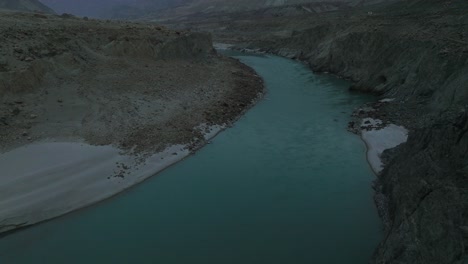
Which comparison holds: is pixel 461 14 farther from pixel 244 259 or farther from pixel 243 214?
pixel 244 259

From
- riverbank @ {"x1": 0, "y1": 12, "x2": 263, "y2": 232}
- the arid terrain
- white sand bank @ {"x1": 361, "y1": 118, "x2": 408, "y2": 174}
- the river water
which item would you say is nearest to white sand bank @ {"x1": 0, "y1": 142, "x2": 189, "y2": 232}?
riverbank @ {"x1": 0, "y1": 12, "x2": 263, "y2": 232}

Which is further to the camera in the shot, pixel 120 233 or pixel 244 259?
pixel 120 233

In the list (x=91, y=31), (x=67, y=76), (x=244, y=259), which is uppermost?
(x=91, y=31)

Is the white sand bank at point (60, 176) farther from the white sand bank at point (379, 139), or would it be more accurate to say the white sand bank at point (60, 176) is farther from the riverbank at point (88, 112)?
the white sand bank at point (379, 139)

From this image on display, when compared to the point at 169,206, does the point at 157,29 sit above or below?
above

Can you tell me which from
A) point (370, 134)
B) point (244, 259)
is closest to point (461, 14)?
point (370, 134)

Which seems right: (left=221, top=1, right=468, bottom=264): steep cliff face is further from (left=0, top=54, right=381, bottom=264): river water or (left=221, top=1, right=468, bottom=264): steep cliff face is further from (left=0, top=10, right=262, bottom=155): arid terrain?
(left=0, top=10, right=262, bottom=155): arid terrain

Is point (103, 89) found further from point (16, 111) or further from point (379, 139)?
point (379, 139)

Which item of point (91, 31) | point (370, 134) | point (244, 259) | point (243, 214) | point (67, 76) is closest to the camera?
point (244, 259)
